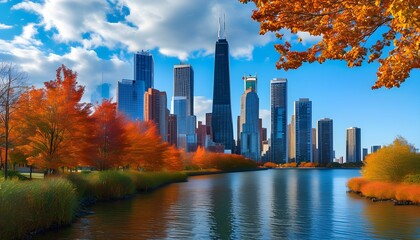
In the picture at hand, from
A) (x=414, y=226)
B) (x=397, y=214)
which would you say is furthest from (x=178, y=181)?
(x=414, y=226)

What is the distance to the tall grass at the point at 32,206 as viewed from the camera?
20.6 meters

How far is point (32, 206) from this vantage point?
24.1 meters

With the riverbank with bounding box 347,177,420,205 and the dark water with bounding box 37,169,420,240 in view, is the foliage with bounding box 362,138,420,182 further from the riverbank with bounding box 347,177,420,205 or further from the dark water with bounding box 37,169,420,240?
the dark water with bounding box 37,169,420,240

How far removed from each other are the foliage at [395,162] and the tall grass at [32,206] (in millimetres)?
41299

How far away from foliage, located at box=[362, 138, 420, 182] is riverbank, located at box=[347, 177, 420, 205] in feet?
5.14

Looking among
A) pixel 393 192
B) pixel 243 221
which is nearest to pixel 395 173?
pixel 393 192

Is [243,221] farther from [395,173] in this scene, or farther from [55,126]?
[395,173]

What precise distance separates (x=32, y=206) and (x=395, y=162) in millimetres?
45104

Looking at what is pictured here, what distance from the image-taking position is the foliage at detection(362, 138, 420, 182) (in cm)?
5119

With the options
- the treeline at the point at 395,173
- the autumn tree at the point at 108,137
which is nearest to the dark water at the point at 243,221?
the treeline at the point at 395,173

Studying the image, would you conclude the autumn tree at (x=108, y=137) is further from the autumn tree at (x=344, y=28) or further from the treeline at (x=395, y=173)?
the autumn tree at (x=344, y=28)

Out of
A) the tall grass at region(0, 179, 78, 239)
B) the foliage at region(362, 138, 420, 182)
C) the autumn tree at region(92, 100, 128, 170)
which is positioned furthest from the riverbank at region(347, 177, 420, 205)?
the tall grass at region(0, 179, 78, 239)

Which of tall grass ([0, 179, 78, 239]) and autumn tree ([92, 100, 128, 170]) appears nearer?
tall grass ([0, 179, 78, 239])

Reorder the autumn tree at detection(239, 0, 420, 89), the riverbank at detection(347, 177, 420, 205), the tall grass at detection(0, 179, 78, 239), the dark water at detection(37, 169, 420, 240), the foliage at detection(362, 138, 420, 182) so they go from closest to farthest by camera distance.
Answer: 1. the autumn tree at detection(239, 0, 420, 89)
2. the tall grass at detection(0, 179, 78, 239)
3. the dark water at detection(37, 169, 420, 240)
4. the riverbank at detection(347, 177, 420, 205)
5. the foliage at detection(362, 138, 420, 182)
